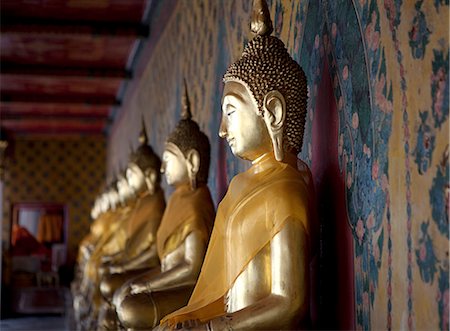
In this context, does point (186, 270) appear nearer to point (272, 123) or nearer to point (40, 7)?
point (272, 123)

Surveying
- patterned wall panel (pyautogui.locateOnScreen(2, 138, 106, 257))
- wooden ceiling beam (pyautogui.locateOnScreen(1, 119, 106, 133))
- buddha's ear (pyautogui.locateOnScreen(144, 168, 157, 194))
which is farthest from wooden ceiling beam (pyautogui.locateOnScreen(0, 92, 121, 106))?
buddha's ear (pyautogui.locateOnScreen(144, 168, 157, 194))

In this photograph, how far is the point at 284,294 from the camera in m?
2.12

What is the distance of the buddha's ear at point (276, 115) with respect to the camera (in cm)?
239

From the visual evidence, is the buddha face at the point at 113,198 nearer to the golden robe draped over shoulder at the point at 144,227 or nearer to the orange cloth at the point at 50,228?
the golden robe draped over shoulder at the point at 144,227

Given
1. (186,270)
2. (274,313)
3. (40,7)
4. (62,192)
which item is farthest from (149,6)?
(62,192)

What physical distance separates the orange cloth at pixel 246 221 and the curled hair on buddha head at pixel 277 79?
0.44 ft

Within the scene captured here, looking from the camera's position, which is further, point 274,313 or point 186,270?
point 186,270

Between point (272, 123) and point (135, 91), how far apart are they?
25.8ft

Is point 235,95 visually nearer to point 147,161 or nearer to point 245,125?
point 245,125

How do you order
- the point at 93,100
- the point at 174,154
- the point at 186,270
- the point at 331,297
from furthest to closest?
1. the point at 93,100
2. the point at 174,154
3. the point at 186,270
4. the point at 331,297

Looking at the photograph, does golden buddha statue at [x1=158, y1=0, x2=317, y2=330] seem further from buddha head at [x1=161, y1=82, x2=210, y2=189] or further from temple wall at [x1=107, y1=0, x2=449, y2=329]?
buddha head at [x1=161, y1=82, x2=210, y2=189]

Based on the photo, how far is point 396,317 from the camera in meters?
2.05

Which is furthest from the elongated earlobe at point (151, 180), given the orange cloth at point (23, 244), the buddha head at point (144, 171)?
the orange cloth at point (23, 244)

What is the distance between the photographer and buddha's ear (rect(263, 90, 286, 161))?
2387 mm
